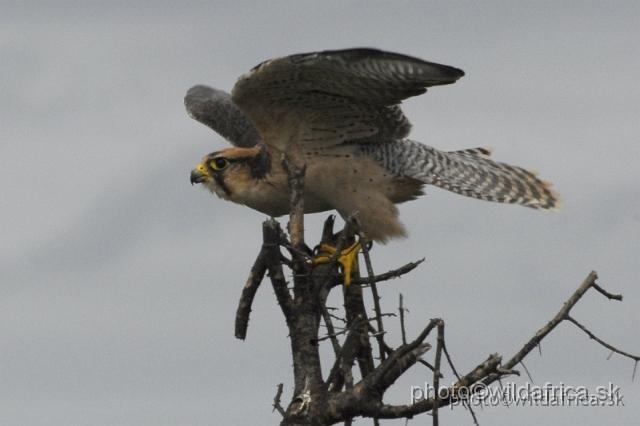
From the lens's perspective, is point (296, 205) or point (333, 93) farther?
point (333, 93)

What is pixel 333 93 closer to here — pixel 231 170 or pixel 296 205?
pixel 231 170

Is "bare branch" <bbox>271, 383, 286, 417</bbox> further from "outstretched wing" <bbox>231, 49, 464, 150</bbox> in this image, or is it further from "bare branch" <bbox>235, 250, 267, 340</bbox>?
"outstretched wing" <bbox>231, 49, 464, 150</bbox>

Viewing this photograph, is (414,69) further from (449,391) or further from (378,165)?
(449,391)

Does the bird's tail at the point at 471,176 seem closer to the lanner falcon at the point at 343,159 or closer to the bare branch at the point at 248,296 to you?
the lanner falcon at the point at 343,159

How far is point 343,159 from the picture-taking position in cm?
1195

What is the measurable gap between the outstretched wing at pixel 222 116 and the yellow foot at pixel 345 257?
320 cm

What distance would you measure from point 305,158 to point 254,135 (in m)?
1.68

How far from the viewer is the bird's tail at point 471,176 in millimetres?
12070

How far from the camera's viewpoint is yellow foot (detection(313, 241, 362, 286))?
9.38 meters

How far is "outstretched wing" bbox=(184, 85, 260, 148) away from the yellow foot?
3203 millimetres

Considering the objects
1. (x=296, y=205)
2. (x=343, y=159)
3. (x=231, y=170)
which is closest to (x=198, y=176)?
(x=231, y=170)

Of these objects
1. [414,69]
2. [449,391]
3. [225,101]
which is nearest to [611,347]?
[449,391]

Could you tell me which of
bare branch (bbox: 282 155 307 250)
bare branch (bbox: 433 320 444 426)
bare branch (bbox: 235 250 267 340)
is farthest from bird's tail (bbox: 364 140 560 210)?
bare branch (bbox: 433 320 444 426)

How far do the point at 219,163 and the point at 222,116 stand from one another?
6.97 ft
